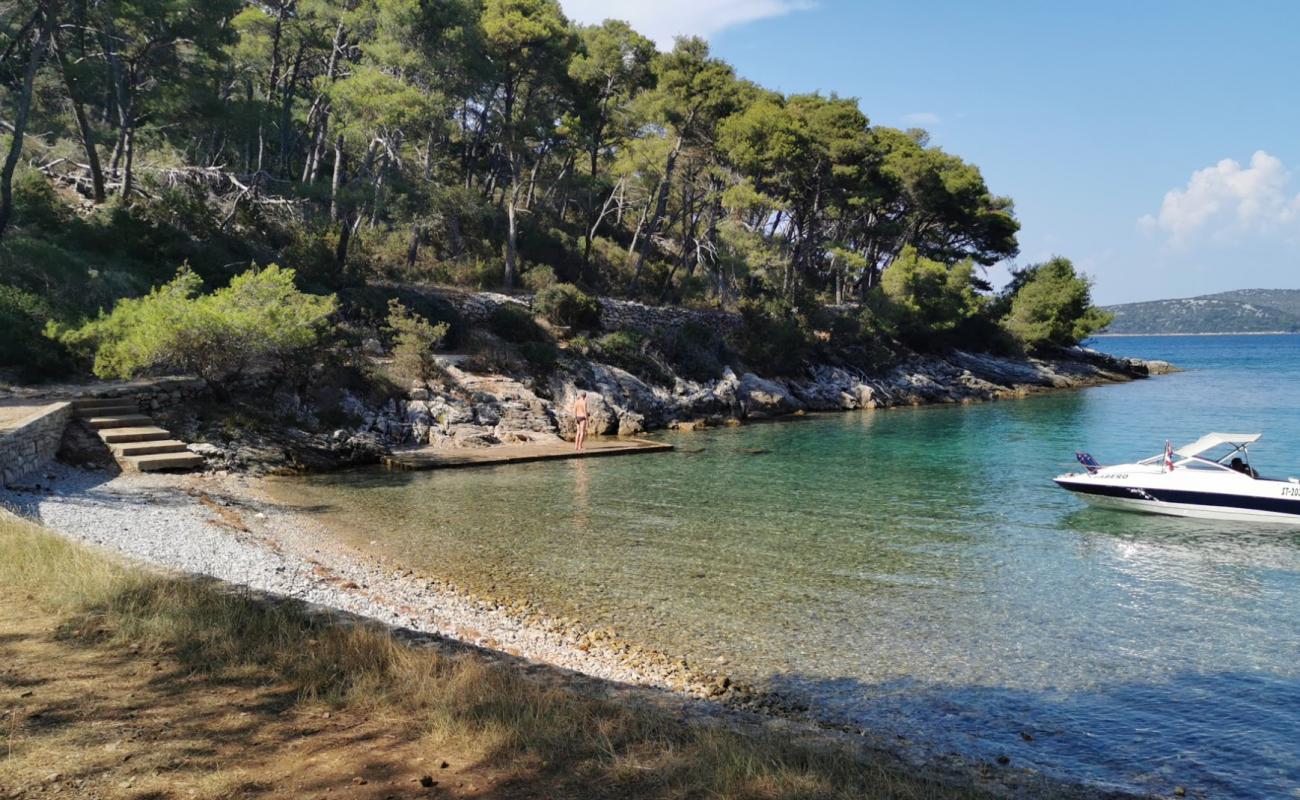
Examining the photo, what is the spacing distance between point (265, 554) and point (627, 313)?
29.2 m

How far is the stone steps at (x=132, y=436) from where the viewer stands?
685 inches

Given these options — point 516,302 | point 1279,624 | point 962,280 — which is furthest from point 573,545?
point 962,280

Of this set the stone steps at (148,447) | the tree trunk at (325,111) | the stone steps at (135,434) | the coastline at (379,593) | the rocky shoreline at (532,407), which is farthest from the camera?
the tree trunk at (325,111)

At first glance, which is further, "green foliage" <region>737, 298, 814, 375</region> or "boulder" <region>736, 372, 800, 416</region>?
"green foliage" <region>737, 298, 814, 375</region>

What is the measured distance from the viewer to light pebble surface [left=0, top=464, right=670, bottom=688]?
31.7 ft

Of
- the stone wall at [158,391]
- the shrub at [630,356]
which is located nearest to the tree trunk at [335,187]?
the stone wall at [158,391]

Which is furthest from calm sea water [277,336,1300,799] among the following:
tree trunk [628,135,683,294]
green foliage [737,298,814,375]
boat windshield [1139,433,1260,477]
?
tree trunk [628,135,683,294]

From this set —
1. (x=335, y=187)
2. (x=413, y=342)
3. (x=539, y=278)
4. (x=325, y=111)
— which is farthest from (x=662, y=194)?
(x=413, y=342)

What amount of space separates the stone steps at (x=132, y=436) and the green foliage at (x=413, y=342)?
28.4ft

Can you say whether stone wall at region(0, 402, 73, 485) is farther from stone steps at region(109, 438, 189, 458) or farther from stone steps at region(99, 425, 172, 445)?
stone steps at region(109, 438, 189, 458)

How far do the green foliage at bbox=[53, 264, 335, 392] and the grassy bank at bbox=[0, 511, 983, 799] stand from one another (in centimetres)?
1388

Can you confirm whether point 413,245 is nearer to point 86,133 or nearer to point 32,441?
point 86,133

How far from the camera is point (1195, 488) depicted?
1714 cm

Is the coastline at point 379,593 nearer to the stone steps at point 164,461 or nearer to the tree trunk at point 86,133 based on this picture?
the stone steps at point 164,461
